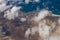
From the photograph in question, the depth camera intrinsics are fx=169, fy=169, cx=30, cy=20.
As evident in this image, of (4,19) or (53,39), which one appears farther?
(4,19)

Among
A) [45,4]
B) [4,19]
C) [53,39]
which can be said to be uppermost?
[45,4]

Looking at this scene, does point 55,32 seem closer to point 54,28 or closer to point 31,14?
point 54,28

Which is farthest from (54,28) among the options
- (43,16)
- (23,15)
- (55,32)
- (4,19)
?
(4,19)

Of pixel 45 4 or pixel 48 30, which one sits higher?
pixel 45 4

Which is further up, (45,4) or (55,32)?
(45,4)

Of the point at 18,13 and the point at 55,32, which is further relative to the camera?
the point at 18,13

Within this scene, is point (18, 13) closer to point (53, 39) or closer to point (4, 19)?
point (4, 19)

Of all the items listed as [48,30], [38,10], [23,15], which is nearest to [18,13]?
[23,15]

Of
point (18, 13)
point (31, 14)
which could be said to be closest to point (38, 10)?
point (31, 14)
